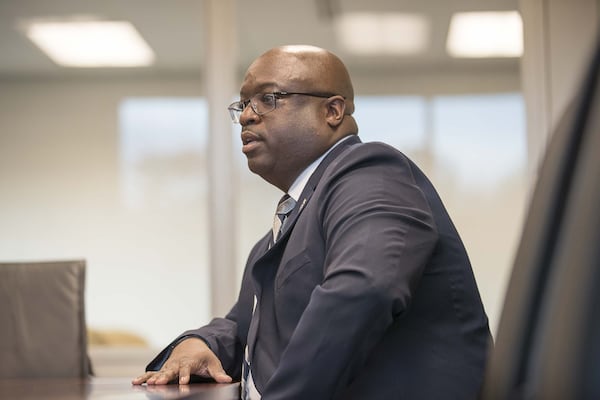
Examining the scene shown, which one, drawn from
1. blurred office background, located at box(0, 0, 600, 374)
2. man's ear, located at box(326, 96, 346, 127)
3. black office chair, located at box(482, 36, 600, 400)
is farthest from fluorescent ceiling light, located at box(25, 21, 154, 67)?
black office chair, located at box(482, 36, 600, 400)

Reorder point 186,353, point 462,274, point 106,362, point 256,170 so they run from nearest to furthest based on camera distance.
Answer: point 462,274 < point 186,353 < point 256,170 < point 106,362

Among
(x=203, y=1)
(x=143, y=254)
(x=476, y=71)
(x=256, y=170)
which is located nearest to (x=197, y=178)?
(x=143, y=254)

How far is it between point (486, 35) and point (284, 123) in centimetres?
248

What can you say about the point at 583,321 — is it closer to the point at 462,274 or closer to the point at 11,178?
the point at 462,274

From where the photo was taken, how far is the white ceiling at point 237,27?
4.52 m

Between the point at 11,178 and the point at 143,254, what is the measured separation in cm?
78

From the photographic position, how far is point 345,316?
160 centimetres

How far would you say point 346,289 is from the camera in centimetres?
161

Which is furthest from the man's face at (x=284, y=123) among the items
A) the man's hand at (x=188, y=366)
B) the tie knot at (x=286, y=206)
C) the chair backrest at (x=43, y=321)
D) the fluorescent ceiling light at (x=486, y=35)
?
the fluorescent ceiling light at (x=486, y=35)

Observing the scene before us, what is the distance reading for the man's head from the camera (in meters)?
2.26

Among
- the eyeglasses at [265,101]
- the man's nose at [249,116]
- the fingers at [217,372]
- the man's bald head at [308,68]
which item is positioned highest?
the man's bald head at [308,68]

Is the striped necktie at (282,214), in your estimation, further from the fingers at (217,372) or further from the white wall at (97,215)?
the white wall at (97,215)

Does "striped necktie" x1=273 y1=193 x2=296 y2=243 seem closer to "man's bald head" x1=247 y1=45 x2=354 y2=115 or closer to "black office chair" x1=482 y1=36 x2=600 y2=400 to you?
"man's bald head" x1=247 y1=45 x2=354 y2=115

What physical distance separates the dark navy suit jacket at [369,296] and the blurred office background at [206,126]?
245 cm
